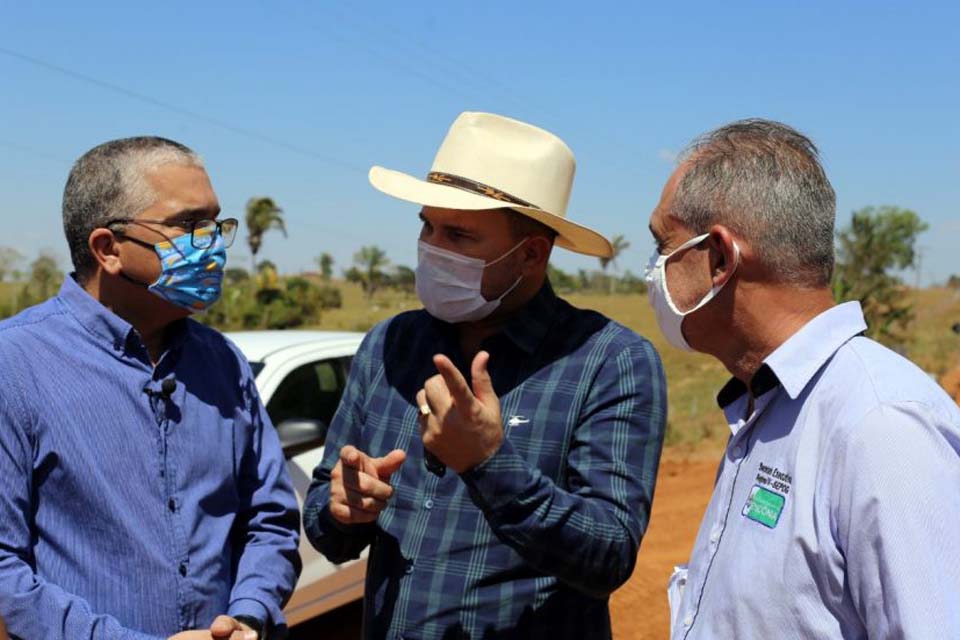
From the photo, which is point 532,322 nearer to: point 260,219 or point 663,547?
point 663,547

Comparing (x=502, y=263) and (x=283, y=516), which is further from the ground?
(x=502, y=263)

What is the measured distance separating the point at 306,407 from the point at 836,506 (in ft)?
15.3

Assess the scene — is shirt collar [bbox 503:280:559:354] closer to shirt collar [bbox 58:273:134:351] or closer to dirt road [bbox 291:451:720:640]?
shirt collar [bbox 58:273:134:351]

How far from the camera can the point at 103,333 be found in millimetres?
2600

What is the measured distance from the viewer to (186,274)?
2.73 meters

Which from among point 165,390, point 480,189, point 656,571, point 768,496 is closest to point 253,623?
point 165,390

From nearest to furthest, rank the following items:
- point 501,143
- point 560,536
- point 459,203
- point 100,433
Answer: point 560,536 < point 100,433 < point 459,203 < point 501,143

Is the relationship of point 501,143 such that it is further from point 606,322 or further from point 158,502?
point 158,502

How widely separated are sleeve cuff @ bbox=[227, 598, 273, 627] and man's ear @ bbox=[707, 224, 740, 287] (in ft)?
5.03

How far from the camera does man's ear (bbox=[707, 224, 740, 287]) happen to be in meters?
1.93

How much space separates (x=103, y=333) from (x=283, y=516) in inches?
30.0

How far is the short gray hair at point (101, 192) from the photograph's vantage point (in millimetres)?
2686

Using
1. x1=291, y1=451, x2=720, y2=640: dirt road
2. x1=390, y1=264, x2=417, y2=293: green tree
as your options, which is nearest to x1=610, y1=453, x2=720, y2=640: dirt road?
x1=291, y1=451, x2=720, y2=640: dirt road

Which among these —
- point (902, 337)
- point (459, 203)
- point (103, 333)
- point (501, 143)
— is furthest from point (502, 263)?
point (902, 337)
